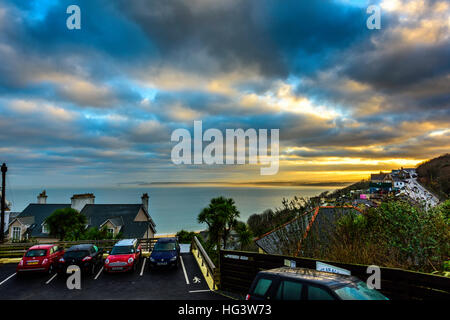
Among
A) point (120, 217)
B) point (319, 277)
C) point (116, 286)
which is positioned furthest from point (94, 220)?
point (319, 277)

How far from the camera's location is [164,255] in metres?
15.2

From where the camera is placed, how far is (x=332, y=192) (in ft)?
39.2

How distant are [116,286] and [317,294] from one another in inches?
411

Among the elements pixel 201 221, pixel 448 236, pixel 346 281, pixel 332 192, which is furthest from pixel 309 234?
pixel 201 221

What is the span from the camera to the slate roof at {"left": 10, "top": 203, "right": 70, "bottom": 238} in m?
40.9

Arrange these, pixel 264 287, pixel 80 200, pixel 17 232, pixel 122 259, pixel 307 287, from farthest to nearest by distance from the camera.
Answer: pixel 80 200 → pixel 17 232 → pixel 122 259 → pixel 264 287 → pixel 307 287

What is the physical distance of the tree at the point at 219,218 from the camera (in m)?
29.9

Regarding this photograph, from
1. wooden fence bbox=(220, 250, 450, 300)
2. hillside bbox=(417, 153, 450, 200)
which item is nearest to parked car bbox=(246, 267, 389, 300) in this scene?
wooden fence bbox=(220, 250, 450, 300)

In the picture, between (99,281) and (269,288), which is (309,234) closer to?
(269,288)

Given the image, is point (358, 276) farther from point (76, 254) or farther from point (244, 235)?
point (244, 235)

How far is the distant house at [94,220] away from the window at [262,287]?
3429cm
